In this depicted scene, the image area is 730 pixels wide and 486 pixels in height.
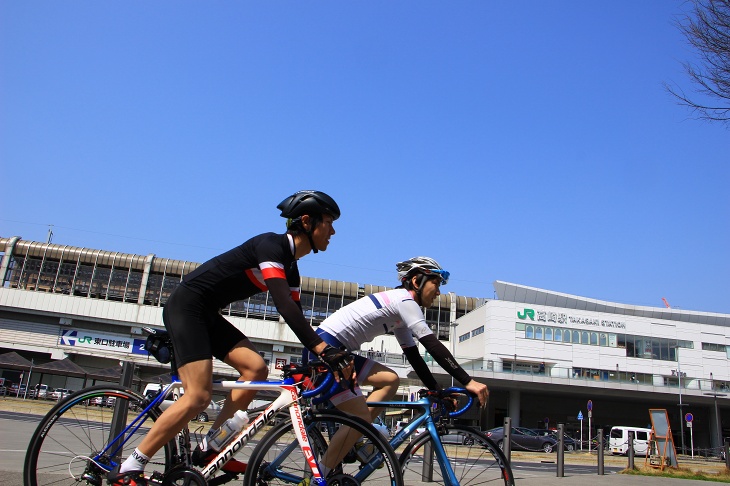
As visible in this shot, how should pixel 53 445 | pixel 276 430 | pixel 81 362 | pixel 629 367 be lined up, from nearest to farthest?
pixel 276 430, pixel 53 445, pixel 629 367, pixel 81 362

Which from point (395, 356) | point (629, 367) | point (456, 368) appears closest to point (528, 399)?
point (629, 367)

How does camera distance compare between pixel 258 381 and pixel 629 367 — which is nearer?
pixel 258 381

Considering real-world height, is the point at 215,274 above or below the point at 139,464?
above

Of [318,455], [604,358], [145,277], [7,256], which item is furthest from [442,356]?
[7,256]

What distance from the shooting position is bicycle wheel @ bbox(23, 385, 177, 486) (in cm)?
344

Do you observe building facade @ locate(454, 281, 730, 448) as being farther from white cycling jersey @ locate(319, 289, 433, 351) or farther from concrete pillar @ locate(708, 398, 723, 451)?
white cycling jersey @ locate(319, 289, 433, 351)

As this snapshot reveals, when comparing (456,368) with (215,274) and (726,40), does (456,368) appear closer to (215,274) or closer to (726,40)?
(215,274)

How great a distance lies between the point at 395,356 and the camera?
64.8m

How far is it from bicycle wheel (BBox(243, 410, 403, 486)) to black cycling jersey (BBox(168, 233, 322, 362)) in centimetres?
45

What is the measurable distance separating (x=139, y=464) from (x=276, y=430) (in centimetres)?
78

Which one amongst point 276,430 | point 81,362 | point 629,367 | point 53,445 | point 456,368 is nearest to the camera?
point 276,430

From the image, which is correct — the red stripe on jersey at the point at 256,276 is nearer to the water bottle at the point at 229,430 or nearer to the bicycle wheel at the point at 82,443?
the water bottle at the point at 229,430

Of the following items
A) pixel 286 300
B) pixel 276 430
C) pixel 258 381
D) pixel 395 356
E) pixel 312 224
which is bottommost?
pixel 276 430

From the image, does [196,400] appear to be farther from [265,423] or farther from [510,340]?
[510,340]
